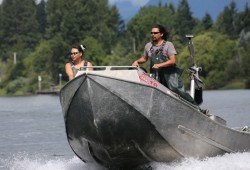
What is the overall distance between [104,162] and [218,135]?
2.42m

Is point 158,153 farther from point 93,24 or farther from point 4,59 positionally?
point 4,59

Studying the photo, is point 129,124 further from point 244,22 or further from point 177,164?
point 244,22

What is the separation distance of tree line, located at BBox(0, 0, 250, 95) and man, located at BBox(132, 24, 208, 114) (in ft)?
238

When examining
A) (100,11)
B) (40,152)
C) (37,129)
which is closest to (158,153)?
(40,152)

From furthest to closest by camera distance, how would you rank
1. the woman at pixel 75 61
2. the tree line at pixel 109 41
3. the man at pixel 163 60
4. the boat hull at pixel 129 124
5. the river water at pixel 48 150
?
the tree line at pixel 109 41 → the river water at pixel 48 150 → the woman at pixel 75 61 → the man at pixel 163 60 → the boat hull at pixel 129 124

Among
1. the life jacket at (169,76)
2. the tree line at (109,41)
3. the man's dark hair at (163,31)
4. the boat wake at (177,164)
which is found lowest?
the tree line at (109,41)

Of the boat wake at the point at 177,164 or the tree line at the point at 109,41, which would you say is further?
the tree line at the point at 109,41

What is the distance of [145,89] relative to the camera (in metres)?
15.4

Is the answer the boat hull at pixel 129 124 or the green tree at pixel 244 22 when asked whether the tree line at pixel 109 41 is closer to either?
the green tree at pixel 244 22

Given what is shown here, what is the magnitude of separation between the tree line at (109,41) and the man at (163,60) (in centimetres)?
7253

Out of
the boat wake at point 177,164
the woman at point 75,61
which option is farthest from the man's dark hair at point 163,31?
the boat wake at point 177,164

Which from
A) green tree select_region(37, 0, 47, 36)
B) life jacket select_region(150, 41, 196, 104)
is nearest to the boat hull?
life jacket select_region(150, 41, 196, 104)

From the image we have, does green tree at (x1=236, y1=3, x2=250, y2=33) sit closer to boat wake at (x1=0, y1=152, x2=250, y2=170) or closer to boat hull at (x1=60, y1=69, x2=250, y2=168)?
boat wake at (x1=0, y1=152, x2=250, y2=170)

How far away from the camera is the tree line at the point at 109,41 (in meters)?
101
